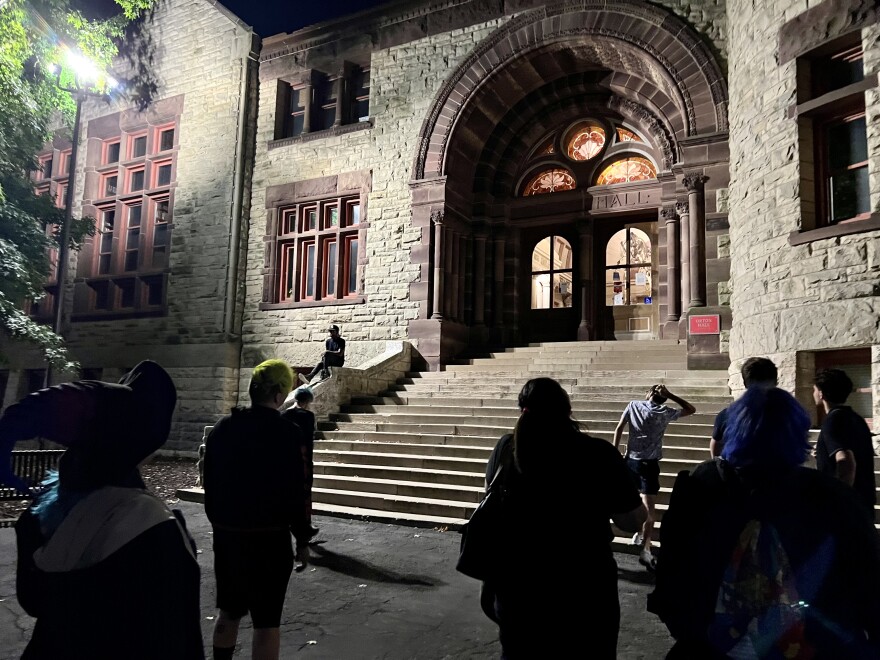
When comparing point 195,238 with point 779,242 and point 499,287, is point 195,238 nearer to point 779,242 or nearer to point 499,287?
point 499,287

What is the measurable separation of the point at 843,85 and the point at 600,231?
6.34 m

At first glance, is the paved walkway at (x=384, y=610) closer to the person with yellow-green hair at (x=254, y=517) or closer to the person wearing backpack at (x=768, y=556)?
the person wearing backpack at (x=768, y=556)

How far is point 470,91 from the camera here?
13.2 meters

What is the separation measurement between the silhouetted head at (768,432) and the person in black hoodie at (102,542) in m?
1.43

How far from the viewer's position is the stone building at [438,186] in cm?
1116

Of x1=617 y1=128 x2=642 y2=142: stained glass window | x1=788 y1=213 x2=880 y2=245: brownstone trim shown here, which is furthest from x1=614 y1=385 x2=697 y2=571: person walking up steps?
x1=617 y1=128 x2=642 y2=142: stained glass window

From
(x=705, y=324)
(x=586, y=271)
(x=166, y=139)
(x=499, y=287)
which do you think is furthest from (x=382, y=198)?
(x=705, y=324)

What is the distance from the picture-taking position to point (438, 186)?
13.3 meters

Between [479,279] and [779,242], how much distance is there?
6.97 meters

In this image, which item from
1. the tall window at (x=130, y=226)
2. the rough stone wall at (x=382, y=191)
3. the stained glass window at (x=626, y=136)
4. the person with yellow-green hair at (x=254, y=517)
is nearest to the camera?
the person with yellow-green hair at (x=254, y=517)

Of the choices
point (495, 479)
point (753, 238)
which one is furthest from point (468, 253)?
point (495, 479)

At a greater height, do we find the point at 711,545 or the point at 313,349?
the point at 313,349

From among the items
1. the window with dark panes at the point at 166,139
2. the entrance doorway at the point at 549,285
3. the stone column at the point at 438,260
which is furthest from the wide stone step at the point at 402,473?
the window with dark panes at the point at 166,139

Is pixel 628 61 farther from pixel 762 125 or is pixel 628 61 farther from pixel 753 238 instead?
pixel 753 238
